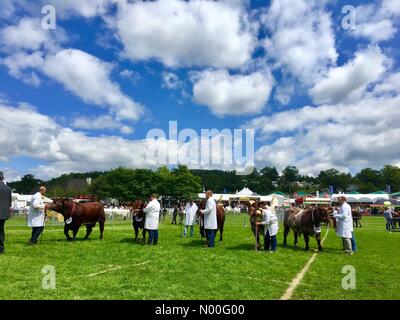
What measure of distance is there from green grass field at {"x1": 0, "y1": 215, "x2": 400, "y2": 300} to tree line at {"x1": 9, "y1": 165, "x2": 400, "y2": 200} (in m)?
70.9

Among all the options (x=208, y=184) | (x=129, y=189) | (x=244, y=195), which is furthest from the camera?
(x=208, y=184)

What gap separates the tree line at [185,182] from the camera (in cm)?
10062

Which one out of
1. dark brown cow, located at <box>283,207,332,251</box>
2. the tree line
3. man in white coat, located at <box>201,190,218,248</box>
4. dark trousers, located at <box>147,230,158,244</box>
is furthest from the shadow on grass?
the tree line

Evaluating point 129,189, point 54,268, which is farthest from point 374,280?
point 129,189

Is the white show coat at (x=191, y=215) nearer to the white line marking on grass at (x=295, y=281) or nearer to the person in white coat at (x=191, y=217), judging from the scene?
the person in white coat at (x=191, y=217)

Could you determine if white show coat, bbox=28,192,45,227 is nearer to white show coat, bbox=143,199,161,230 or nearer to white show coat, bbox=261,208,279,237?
white show coat, bbox=143,199,161,230

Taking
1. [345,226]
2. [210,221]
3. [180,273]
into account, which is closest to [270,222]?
[210,221]

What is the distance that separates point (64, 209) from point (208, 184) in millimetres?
138028

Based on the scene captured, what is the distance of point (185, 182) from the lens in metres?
102

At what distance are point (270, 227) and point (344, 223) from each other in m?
3.36

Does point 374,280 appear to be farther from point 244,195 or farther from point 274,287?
point 244,195

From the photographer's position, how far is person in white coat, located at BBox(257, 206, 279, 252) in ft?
48.1

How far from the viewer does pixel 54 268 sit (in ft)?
32.4
